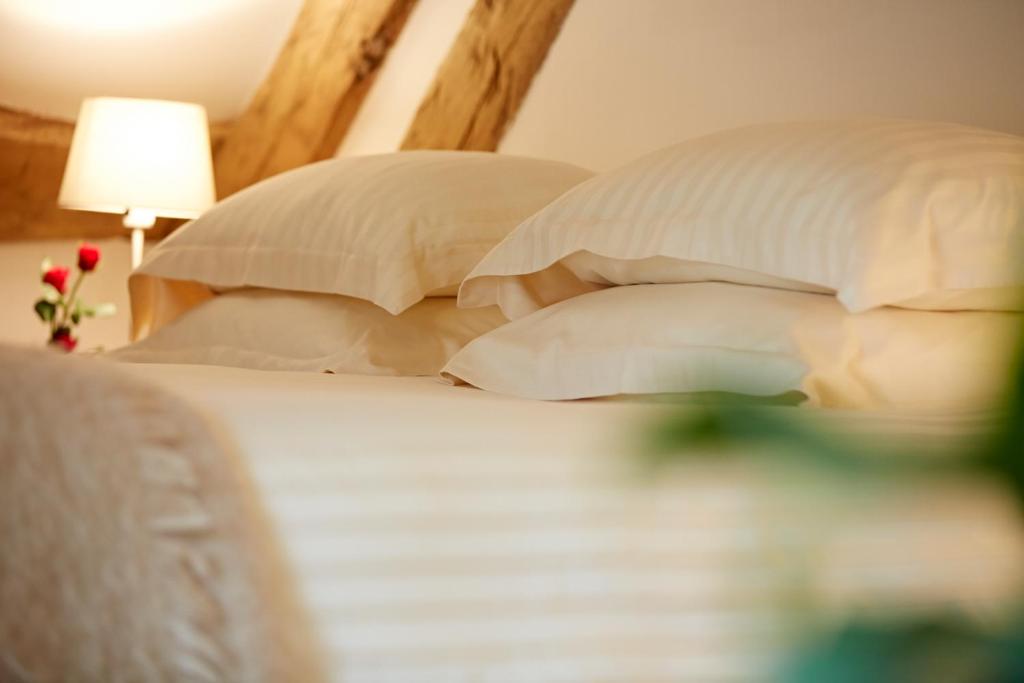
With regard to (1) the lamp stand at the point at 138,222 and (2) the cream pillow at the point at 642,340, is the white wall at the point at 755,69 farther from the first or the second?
(1) the lamp stand at the point at 138,222

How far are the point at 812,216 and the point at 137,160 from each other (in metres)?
2.01

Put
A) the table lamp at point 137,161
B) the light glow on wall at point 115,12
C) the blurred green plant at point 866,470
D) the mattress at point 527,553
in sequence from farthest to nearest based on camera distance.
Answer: the light glow on wall at point 115,12 → the table lamp at point 137,161 → the mattress at point 527,553 → the blurred green plant at point 866,470

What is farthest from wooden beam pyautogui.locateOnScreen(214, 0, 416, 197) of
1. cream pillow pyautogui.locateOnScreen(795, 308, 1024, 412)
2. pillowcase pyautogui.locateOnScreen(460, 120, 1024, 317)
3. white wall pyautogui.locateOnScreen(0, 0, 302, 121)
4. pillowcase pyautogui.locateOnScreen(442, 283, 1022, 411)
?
cream pillow pyautogui.locateOnScreen(795, 308, 1024, 412)

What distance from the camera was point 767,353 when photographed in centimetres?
109

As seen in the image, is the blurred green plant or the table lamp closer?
the blurred green plant

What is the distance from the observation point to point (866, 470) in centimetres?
24

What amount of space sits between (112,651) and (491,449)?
0.28m

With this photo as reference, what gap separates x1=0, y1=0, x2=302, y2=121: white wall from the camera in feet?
9.39

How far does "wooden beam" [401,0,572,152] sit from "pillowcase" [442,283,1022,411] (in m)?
1.38

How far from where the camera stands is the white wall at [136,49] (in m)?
2.86

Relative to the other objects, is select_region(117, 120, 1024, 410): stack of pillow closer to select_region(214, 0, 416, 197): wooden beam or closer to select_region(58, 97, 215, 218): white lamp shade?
select_region(58, 97, 215, 218): white lamp shade

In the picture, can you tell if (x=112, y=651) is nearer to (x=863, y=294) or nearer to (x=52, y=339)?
(x=863, y=294)

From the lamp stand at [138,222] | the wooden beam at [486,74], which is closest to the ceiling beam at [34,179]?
the lamp stand at [138,222]

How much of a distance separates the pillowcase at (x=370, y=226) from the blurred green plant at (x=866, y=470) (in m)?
1.39
